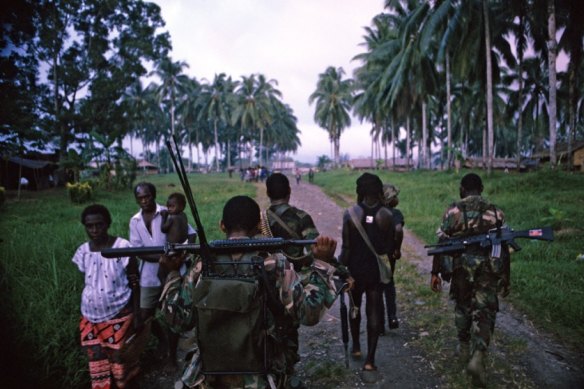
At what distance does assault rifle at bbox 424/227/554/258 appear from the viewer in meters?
Answer: 2.71

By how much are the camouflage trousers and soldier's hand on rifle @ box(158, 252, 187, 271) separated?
2424 millimetres

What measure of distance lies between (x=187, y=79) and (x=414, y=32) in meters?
30.9

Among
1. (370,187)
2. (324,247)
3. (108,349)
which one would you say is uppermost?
(370,187)

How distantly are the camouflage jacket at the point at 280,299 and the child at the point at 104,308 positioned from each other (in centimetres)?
123

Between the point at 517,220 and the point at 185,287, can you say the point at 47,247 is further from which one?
the point at 517,220

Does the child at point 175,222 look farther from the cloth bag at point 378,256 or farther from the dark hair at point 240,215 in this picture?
the dark hair at point 240,215

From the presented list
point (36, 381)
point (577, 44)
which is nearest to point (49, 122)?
point (36, 381)

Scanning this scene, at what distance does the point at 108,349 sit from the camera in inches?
106

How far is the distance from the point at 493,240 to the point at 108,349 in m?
3.13

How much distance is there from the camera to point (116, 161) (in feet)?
61.6

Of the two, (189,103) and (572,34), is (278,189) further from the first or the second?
(189,103)

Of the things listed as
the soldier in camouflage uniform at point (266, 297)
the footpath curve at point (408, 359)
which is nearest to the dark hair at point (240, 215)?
the soldier in camouflage uniform at point (266, 297)

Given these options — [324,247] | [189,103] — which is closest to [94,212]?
[324,247]

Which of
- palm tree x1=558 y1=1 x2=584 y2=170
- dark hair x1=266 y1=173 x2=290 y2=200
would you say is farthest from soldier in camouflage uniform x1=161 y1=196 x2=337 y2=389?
palm tree x1=558 y1=1 x2=584 y2=170
